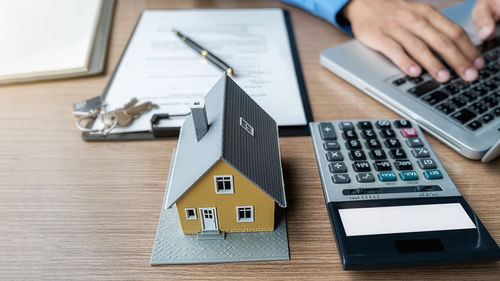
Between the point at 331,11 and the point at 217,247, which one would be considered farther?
the point at 331,11

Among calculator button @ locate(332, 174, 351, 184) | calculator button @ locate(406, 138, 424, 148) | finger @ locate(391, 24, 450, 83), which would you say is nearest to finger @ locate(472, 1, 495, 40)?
finger @ locate(391, 24, 450, 83)

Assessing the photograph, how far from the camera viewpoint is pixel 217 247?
33 cm

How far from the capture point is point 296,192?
387 mm

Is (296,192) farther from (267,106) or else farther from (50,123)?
(50,123)

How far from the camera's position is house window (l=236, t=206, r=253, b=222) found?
326mm

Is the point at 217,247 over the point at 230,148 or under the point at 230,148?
under

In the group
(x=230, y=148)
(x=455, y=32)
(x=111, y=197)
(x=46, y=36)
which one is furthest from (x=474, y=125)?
(x=46, y=36)

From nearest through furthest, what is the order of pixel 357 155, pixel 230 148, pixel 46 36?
pixel 230 148 → pixel 357 155 → pixel 46 36

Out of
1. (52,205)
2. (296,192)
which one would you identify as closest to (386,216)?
(296,192)

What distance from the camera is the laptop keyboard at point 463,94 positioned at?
1.47 ft

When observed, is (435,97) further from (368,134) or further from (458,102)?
(368,134)

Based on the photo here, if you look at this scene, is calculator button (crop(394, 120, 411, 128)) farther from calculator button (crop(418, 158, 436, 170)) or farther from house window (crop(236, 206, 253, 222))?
house window (crop(236, 206, 253, 222))

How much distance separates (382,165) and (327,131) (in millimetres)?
77

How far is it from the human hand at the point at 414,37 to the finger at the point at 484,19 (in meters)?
0.05
